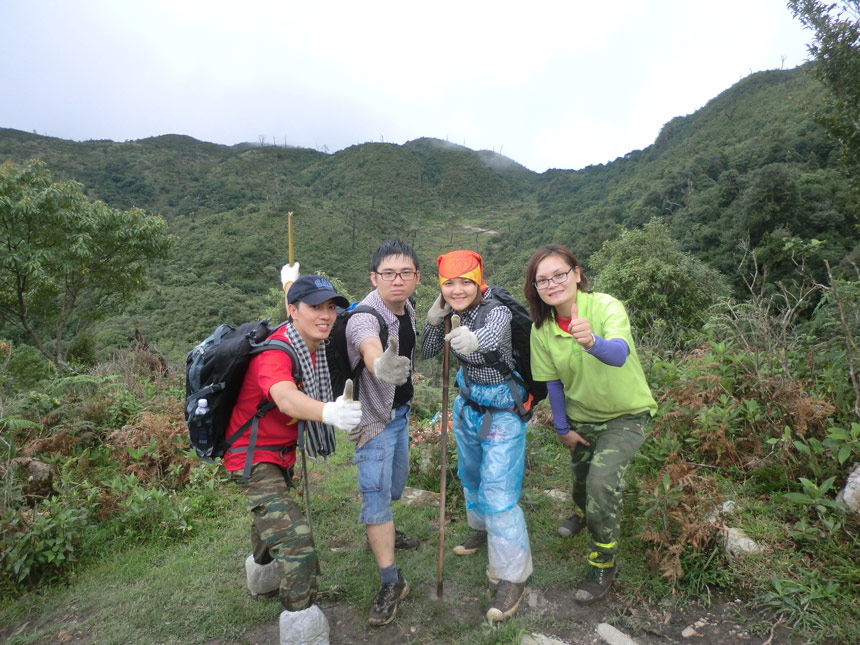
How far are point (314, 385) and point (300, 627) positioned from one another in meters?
1.28

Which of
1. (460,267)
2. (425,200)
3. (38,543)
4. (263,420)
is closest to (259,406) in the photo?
(263,420)

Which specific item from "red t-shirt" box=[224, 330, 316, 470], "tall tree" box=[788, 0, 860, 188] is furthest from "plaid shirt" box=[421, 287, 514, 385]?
"tall tree" box=[788, 0, 860, 188]

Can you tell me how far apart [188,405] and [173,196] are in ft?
311

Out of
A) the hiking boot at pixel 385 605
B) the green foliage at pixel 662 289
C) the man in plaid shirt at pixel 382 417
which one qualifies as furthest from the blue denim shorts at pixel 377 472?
the green foliage at pixel 662 289

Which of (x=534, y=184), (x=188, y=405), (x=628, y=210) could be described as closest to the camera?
(x=188, y=405)

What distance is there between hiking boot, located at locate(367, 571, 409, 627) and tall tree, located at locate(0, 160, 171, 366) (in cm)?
1481

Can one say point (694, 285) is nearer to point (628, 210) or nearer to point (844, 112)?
point (844, 112)

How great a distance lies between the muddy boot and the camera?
2908mm

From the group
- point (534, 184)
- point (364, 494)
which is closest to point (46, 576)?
point (364, 494)

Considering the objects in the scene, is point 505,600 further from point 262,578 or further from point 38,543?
point 38,543

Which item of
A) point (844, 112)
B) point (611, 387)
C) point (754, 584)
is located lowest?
point (754, 584)

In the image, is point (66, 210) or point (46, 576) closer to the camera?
point (46, 576)

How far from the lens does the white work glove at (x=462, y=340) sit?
2.50 meters

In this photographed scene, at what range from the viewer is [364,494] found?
2.70m
